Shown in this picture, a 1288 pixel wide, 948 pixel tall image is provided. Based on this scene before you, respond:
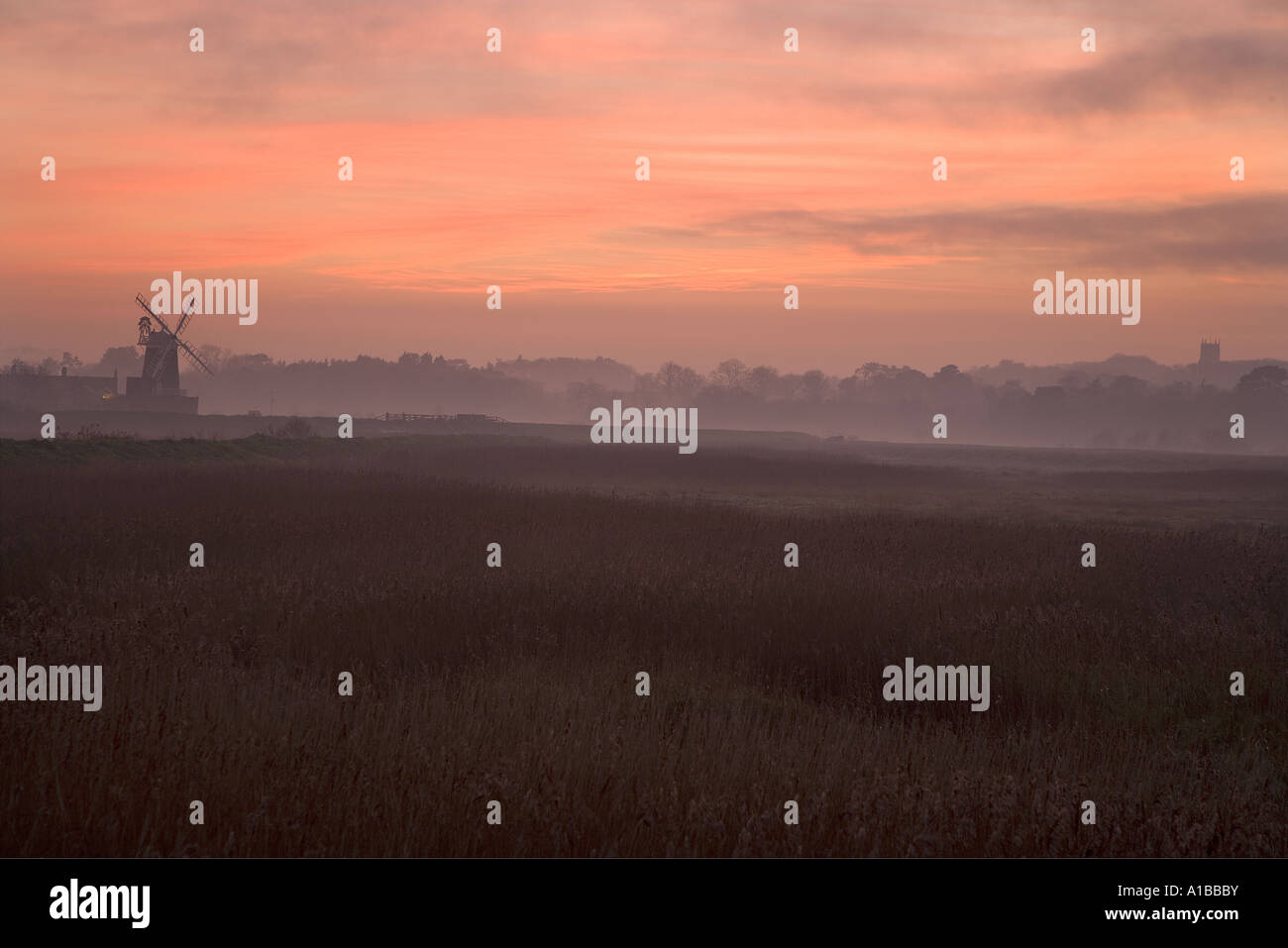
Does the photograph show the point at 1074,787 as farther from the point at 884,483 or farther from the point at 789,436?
the point at 789,436

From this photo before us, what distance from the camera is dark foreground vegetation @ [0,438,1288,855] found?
4.81 meters

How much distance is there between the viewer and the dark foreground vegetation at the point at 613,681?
481cm

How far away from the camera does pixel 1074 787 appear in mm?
5438

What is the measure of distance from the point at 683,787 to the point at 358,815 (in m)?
1.82

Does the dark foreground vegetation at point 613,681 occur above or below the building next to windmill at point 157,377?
below

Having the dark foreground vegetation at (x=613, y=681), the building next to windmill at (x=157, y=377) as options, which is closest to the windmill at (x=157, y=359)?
the building next to windmill at (x=157, y=377)

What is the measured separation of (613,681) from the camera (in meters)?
8.58

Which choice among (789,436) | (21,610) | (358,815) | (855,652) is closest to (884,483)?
(855,652)

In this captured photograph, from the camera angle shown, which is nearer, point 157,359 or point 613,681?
point 613,681

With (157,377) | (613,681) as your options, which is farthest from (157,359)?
(613,681)

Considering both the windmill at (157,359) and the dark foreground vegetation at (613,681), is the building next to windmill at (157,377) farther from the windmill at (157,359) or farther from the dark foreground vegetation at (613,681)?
the dark foreground vegetation at (613,681)

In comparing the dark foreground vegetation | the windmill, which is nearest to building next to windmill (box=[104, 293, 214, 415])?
the windmill

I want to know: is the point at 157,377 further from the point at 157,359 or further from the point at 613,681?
the point at 613,681

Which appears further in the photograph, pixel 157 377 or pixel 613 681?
pixel 157 377
